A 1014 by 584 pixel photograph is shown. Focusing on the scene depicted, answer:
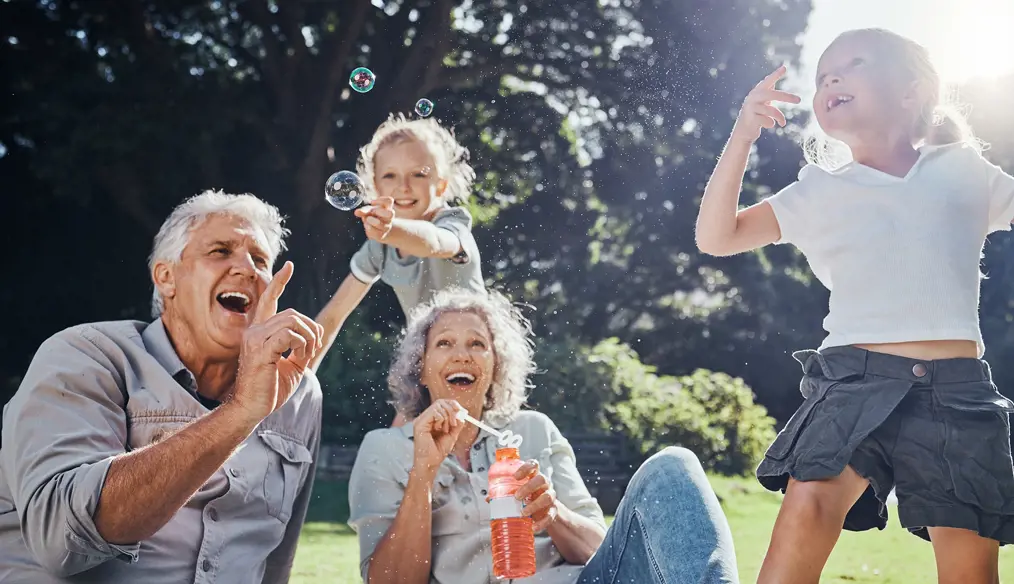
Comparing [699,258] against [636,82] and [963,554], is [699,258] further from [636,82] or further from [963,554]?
[963,554]

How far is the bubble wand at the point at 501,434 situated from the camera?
98.3 inches

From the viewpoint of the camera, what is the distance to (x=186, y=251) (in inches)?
99.6

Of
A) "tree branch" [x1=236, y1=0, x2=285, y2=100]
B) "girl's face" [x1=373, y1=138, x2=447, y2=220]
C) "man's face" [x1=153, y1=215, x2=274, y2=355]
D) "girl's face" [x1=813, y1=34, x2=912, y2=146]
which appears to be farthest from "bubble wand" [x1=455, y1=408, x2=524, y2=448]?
"tree branch" [x1=236, y1=0, x2=285, y2=100]

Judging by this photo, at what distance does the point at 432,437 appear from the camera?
251 centimetres

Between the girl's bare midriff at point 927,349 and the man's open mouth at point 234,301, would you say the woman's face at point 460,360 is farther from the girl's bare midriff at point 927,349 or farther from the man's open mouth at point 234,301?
the girl's bare midriff at point 927,349

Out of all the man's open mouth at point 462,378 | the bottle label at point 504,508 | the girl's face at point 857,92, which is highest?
the girl's face at point 857,92

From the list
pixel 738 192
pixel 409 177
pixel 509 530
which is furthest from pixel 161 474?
pixel 409 177

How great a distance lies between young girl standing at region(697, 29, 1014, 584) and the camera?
2352mm

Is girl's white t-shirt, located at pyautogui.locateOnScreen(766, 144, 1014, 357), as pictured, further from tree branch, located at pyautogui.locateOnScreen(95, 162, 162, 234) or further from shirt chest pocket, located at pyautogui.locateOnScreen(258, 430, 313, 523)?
tree branch, located at pyautogui.locateOnScreen(95, 162, 162, 234)

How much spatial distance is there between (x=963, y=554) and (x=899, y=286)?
591mm

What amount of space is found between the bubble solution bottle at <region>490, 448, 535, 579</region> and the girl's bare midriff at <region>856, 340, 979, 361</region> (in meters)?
0.84

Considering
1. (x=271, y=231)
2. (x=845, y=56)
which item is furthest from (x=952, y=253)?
(x=271, y=231)

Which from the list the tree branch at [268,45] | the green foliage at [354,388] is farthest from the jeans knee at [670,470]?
the tree branch at [268,45]

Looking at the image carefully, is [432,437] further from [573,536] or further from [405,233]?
[405,233]
